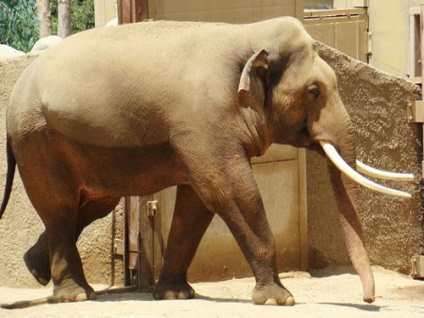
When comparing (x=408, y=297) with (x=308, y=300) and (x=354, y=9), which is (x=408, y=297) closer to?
(x=308, y=300)

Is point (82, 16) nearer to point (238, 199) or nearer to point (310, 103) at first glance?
point (310, 103)

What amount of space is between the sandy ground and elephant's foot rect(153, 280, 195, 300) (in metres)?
0.07

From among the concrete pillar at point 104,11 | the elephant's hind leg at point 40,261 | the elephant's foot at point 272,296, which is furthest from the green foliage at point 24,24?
the elephant's foot at point 272,296

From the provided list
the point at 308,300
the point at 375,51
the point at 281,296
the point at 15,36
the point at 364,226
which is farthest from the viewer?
the point at 15,36

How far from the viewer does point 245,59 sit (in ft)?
31.3

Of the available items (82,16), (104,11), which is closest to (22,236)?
(104,11)

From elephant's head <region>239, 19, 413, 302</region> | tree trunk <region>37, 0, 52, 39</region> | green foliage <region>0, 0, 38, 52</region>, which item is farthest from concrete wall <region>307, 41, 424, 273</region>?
green foliage <region>0, 0, 38, 52</region>

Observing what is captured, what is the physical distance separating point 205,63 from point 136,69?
472 millimetres

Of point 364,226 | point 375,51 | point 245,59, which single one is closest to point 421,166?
point 364,226

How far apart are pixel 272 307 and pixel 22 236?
2833 millimetres

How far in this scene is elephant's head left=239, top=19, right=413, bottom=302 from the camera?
9469 millimetres

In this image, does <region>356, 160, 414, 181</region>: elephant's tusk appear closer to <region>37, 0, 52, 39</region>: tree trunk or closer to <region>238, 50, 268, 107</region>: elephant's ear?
<region>238, 50, 268, 107</region>: elephant's ear

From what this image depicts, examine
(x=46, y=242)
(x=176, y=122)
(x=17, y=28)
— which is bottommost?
(x=46, y=242)

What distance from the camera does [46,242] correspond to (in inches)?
413
